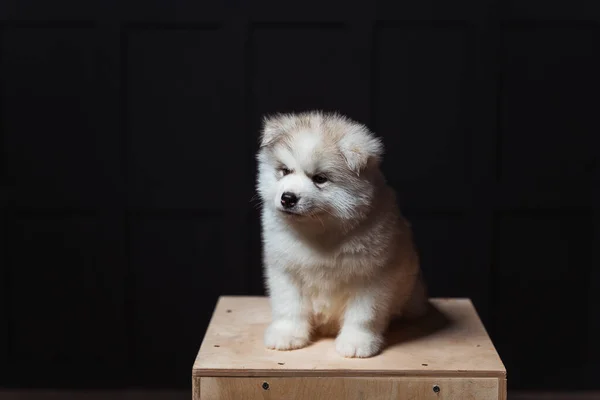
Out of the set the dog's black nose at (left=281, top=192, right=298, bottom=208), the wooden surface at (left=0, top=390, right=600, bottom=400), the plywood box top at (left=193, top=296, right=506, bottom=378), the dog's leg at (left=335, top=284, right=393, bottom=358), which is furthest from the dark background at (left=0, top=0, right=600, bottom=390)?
the dog's black nose at (left=281, top=192, right=298, bottom=208)

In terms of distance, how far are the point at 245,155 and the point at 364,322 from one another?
1.21 m

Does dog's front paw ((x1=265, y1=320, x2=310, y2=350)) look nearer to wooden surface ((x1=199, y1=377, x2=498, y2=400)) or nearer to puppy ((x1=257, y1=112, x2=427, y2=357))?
puppy ((x1=257, y1=112, x2=427, y2=357))

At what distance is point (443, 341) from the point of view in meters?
2.30

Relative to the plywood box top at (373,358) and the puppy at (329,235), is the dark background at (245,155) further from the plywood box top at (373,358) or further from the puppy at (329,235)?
the puppy at (329,235)

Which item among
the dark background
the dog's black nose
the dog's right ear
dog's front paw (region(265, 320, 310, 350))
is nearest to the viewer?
the dog's black nose

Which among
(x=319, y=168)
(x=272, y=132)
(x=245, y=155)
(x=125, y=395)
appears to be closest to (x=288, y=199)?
(x=319, y=168)

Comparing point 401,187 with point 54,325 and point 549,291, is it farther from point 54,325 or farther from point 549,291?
point 54,325

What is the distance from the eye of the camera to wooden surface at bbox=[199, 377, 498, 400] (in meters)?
2.05

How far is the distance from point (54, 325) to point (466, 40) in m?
1.99

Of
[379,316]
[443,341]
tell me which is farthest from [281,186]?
[443,341]

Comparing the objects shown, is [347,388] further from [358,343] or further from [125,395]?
[125,395]

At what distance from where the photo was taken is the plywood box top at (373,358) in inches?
80.9

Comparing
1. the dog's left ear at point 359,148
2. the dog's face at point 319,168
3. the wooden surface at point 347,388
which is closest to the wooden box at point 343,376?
the wooden surface at point 347,388

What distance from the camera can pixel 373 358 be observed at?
84.0 inches
